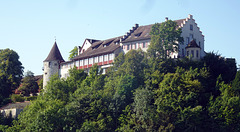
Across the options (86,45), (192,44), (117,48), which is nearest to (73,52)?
(86,45)

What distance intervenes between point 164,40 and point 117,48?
13.1 metres

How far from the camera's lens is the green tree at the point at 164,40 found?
256ft

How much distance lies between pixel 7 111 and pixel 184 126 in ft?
114

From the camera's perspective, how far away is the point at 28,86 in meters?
102

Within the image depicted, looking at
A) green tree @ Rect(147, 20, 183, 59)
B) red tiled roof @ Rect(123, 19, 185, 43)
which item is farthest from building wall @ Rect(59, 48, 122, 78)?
green tree @ Rect(147, 20, 183, 59)

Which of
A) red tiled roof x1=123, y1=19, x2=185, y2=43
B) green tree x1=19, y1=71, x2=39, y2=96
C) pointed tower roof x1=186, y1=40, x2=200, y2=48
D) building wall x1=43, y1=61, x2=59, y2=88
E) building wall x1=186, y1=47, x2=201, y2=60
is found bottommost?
green tree x1=19, y1=71, x2=39, y2=96

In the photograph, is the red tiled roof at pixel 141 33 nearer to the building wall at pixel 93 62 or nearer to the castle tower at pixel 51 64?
the building wall at pixel 93 62

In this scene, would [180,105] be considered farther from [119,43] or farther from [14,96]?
[14,96]

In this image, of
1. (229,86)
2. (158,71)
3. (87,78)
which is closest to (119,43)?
(87,78)

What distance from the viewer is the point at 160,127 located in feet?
219

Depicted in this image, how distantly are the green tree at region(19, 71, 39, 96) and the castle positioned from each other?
11.8 feet

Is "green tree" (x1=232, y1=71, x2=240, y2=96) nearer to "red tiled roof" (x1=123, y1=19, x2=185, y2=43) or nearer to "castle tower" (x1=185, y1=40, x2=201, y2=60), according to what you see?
"castle tower" (x1=185, y1=40, x2=201, y2=60)

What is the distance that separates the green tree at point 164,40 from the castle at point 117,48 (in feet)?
7.92

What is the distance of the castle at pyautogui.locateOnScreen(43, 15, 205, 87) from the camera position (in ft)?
273
